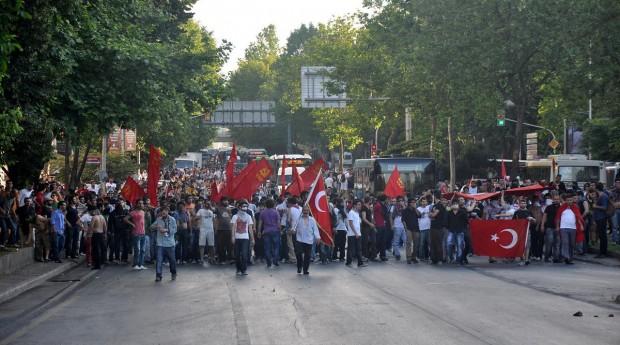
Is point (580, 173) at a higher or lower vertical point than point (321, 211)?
higher

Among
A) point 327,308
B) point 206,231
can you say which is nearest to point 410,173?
point 206,231

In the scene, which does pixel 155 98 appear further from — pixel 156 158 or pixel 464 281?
pixel 464 281

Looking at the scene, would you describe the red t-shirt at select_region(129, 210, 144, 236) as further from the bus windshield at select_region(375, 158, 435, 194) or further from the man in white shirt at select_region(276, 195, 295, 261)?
the bus windshield at select_region(375, 158, 435, 194)

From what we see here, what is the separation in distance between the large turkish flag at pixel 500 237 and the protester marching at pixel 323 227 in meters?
0.02

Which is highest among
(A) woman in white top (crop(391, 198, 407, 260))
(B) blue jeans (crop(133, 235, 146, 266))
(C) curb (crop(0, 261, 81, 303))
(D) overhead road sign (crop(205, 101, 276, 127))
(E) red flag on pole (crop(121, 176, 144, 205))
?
(D) overhead road sign (crop(205, 101, 276, 127))

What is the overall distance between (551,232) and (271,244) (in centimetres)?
697

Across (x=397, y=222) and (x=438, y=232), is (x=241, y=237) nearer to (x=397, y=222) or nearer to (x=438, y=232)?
(x=438, y=232)

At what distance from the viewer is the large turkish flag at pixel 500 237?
85.5 feet

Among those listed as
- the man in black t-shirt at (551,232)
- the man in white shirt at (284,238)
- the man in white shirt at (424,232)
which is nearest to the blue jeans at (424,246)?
the man in white shirt at (424,232)

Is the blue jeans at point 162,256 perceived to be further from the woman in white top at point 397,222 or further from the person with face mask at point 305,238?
the woman in white top at point 397,222

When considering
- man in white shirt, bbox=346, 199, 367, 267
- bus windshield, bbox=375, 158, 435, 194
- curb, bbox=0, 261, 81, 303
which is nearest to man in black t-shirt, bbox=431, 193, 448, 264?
man in white shirt, bbox=346, 199, 367, 267

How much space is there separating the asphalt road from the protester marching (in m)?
1.67

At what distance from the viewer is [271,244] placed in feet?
85.4

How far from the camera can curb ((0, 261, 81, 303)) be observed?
19603mm
